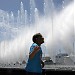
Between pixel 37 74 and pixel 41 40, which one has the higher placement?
pixel 41 40

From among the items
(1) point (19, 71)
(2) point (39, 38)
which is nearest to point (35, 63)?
(2) point (39, 38)

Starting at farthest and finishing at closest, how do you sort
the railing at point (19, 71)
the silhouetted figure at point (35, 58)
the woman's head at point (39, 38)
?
the railing at point (19, 71)
the woman's head at point (39, 38)
the silhouetted figure at point (35, 58)

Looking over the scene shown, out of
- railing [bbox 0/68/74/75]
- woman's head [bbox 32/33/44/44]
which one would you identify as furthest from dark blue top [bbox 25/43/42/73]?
railing [bbox 0/68/74/75]

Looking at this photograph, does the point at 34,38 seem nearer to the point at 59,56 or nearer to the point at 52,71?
the point at 52,71

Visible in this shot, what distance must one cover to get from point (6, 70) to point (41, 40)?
18.1 feet

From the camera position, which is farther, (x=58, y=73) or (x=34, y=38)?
(x=58, y=73)

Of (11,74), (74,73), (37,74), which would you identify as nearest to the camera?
(37,74)

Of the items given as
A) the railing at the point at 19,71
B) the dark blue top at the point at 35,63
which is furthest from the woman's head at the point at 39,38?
the railing at the point at 19,71

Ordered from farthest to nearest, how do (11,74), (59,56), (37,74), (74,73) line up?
(59,56), (11,74), (74,73), (37,74)

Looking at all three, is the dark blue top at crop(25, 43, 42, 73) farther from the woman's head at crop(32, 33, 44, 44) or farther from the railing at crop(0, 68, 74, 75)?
the railing at crop(0, 68, 74, 75)

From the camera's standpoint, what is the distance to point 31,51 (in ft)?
24.5

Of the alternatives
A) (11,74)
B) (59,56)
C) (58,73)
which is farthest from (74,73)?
(59,56)

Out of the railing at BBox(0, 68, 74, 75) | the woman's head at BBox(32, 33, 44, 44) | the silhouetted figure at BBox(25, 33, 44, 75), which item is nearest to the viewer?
the silhouetted figure at BBox(25, 33, 44, 75)

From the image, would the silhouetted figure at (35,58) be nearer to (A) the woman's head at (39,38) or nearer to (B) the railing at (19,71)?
(A) the woman's head at (39,38)
